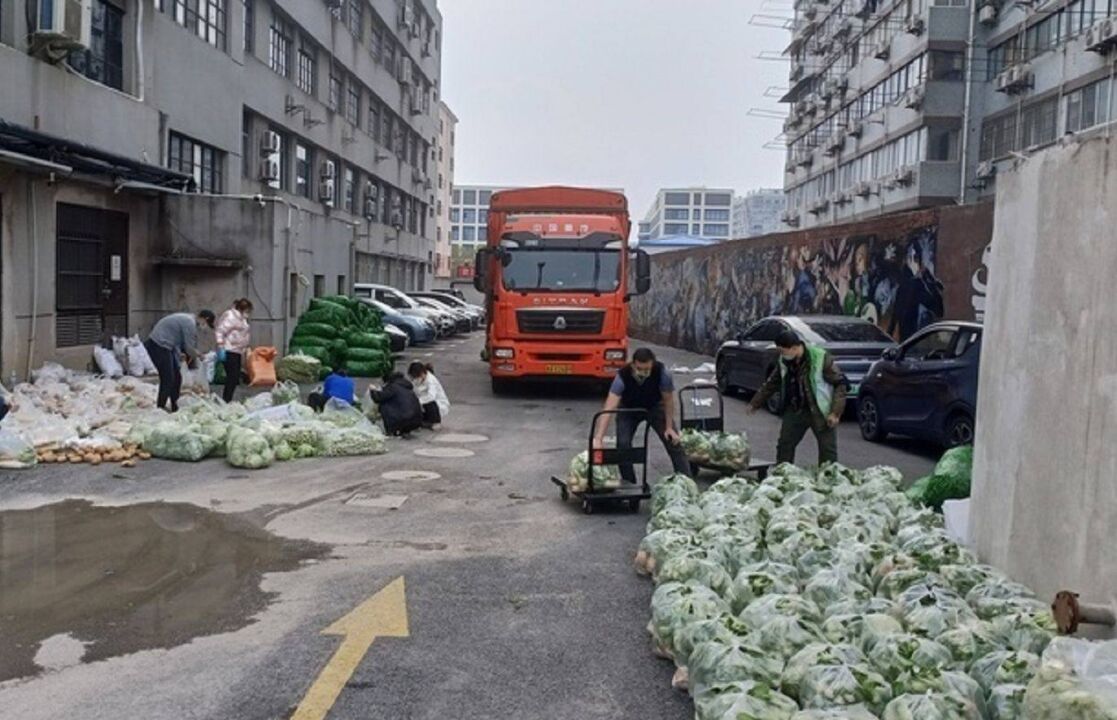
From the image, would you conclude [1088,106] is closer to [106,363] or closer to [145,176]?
[145,176]

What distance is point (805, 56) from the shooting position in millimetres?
70750

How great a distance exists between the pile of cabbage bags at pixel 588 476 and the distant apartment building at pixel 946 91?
77.0 feet

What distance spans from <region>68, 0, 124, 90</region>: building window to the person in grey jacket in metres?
6.39

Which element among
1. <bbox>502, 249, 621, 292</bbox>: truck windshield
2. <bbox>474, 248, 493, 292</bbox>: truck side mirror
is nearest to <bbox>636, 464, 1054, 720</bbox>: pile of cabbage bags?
<bbox>502, 249, 621, 292</bbox>: truck windshield

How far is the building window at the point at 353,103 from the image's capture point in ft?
134

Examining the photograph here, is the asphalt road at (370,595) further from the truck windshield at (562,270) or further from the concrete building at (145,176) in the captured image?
the concrete building at (145,176)

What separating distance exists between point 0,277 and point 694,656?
12.9 m

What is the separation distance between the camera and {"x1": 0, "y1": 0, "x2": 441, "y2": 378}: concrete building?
14367 millimetres

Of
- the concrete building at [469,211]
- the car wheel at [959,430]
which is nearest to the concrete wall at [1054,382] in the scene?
the car wheel at [959,430]

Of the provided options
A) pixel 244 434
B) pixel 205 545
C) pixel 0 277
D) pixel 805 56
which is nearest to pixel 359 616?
pixel 205 545

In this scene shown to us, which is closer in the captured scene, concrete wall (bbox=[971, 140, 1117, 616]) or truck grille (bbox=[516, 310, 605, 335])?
concrete wall (bbox=[971, 140, 1117, 616])

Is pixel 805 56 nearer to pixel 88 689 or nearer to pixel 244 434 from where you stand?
pixel 244 434

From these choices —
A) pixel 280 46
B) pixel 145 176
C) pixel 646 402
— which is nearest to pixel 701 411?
pixel 646 402

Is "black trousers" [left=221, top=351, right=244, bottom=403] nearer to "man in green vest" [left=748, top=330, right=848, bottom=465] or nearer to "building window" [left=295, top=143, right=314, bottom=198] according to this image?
"man in green vest" [left=748, top=330, right=848, bottom=465]
